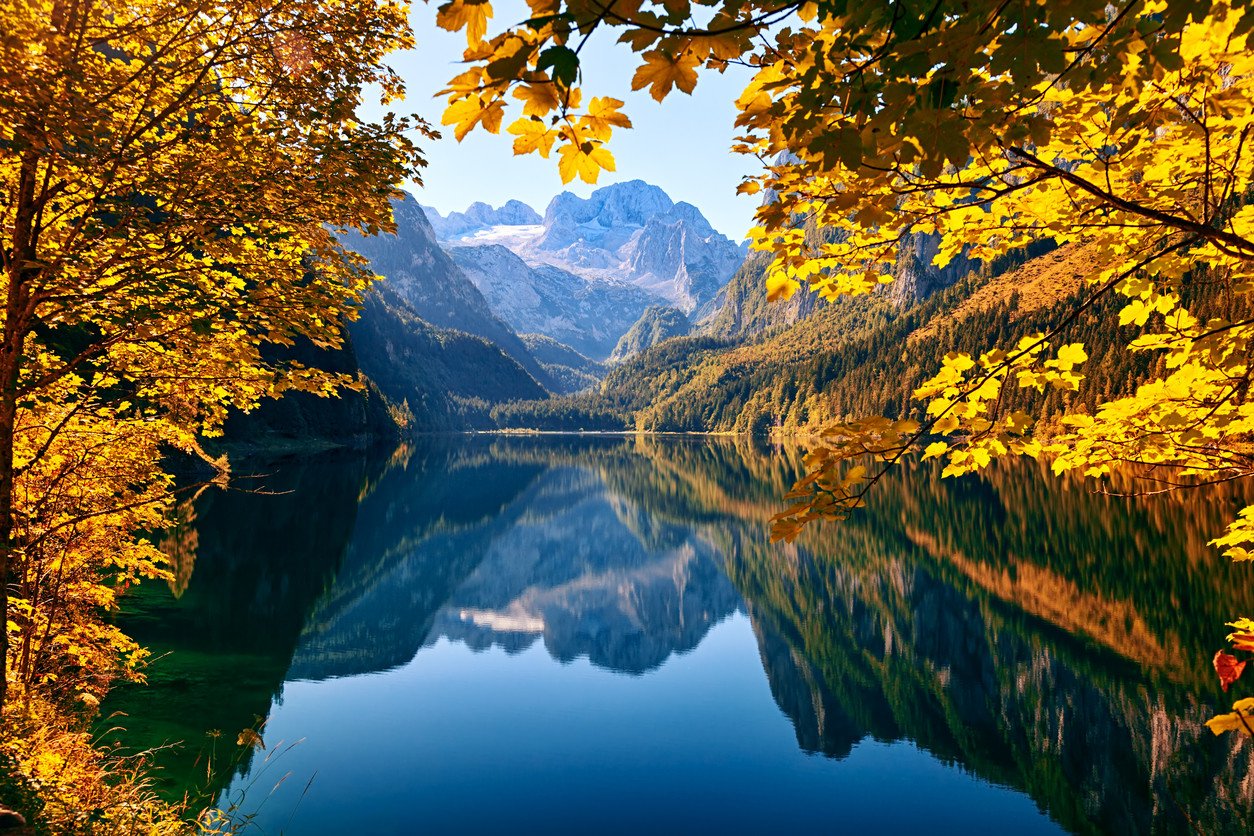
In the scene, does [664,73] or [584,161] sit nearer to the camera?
[664,73]

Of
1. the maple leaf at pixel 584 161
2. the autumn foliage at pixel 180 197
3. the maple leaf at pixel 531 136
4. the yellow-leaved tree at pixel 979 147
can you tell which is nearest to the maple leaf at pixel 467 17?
the yellow-leaved tree at pixel 979 147

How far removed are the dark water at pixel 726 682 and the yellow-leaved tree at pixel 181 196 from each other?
3040 mm

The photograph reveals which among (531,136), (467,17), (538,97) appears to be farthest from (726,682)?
(467,17)

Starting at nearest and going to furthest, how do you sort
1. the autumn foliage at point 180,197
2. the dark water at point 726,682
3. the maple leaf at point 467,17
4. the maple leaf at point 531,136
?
the maple leaf at point 467,17 < the maple leaf at point 531,136 < the autumn foliage at point 180,197 < the dark water at point 726,682

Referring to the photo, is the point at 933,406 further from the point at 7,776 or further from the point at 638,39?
the point at 7,776

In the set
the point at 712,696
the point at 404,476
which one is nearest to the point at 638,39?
the point at 712,696

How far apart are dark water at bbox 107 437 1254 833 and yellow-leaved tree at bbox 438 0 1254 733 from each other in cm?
954

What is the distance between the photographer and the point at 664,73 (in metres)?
2.85

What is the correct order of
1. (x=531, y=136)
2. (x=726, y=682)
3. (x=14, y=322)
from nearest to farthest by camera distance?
(x=531, y=136) < (x=14, y=322) < (x=726, y=682)

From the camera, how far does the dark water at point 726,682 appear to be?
15914mm

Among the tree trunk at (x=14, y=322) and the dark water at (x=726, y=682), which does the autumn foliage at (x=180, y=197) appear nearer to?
the tree trunk at (x=14, y=322)

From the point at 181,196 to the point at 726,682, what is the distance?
2518 centimetres

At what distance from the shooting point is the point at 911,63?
2.66 metres

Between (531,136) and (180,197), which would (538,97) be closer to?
(531,136)
